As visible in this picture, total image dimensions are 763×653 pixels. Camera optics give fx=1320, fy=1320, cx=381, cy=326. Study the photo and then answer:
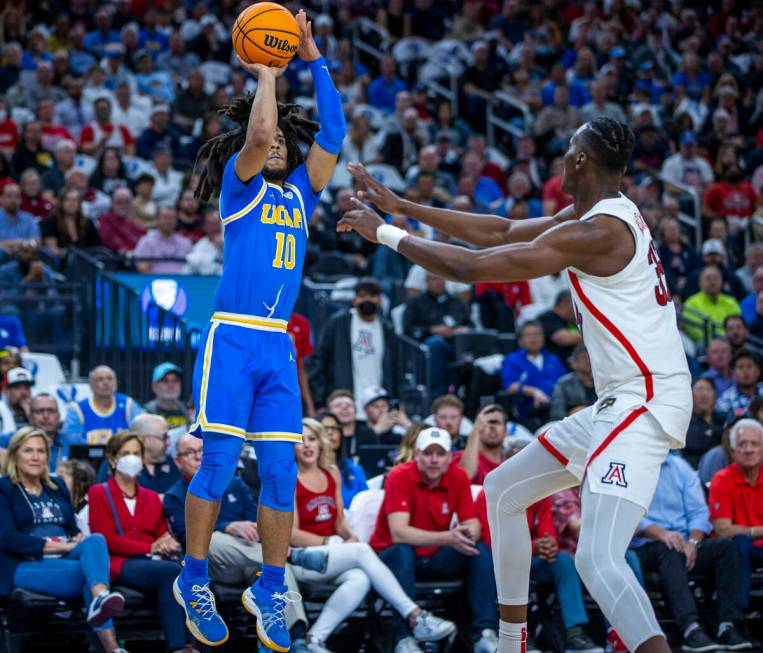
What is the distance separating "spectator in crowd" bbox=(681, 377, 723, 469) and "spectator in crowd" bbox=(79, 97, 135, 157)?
798 centimetres

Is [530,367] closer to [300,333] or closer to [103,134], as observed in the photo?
[300,333]

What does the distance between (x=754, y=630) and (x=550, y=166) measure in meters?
9.75

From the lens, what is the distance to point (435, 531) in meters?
9.86

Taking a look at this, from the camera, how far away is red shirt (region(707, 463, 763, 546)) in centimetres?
1049

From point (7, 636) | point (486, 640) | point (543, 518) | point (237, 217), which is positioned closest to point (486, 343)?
point (543, 518)

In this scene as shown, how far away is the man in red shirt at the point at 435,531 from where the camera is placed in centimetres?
948

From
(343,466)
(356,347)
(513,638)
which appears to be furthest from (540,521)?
(356,347)

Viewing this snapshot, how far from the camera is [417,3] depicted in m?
21.9

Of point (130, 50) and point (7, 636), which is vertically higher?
point (130, 50)

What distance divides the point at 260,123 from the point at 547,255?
158cm

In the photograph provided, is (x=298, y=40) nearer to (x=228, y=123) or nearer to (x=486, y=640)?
(x=486, y=640)

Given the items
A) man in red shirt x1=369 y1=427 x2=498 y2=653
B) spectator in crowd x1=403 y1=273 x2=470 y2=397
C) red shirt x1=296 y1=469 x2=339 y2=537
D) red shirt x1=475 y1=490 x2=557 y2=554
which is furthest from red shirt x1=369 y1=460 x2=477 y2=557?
spectator in crowd x1=403 y1=273 x2=470 y2=397

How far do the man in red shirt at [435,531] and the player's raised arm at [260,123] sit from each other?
3770 millimetres

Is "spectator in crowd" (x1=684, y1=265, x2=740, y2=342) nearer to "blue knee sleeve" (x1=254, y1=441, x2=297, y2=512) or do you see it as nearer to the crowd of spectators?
the crowd of spectators
